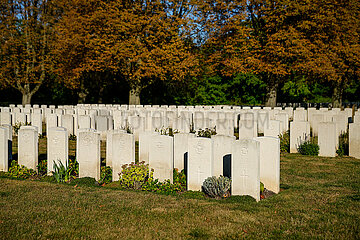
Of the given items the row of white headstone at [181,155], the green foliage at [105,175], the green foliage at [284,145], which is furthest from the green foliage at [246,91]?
the row of white headstone at [181,155]

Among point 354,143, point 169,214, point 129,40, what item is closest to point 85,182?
point 169,214

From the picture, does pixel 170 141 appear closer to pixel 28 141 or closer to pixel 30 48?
pixel 28 141

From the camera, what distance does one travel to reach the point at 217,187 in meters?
5.95

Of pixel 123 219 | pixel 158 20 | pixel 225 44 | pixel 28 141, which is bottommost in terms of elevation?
pixel 123 219

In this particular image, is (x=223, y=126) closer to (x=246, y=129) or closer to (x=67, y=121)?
(x=246, y=129)

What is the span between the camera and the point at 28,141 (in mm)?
7273

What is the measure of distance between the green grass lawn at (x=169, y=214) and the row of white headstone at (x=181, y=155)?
0.38 meters

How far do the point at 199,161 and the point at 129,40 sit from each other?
18467mm

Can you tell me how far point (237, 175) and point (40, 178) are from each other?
13.6 feet

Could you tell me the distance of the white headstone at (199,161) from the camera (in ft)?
20.2

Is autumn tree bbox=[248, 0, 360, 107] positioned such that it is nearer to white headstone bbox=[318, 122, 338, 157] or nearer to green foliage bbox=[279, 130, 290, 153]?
green foliage bbox=[279, 130, 290, 153]

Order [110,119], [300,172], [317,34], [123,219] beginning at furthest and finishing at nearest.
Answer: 1. [317,34]
2. [110,119]
3. [300,172]
4. [123,219]

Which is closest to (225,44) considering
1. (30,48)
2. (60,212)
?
(30,48)

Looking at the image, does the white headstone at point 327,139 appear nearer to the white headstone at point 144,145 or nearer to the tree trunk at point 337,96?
the white headstone at point 144,145
